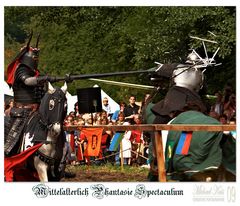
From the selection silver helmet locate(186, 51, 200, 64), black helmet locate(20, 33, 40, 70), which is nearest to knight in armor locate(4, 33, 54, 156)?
black helmet locate(20, 33, 40, 70)

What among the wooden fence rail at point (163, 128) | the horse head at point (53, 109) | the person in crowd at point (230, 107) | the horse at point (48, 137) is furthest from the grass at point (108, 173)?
the wooden fence rail at point (163, 128)

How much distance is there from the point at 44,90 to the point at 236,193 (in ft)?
Result: 10.3

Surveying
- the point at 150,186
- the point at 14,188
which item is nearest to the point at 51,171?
the point at 14,188

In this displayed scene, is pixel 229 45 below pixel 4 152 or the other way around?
the other way around

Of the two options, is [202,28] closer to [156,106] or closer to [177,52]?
[177,52]

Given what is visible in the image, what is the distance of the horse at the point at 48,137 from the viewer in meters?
11.4

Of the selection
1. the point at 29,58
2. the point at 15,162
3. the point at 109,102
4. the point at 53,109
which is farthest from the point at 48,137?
the point at 109,102

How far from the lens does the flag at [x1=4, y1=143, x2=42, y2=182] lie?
11.6m

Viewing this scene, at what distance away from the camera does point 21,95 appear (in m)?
11.8

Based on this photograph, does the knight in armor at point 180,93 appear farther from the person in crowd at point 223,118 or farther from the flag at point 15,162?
the person in crowd at point 223,118

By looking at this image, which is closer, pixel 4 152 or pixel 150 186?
pixel 150 186

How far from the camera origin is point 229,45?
1570cm

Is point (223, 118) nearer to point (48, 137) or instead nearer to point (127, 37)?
point (48, 137)

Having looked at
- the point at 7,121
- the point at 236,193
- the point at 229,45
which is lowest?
the point at 236,193
